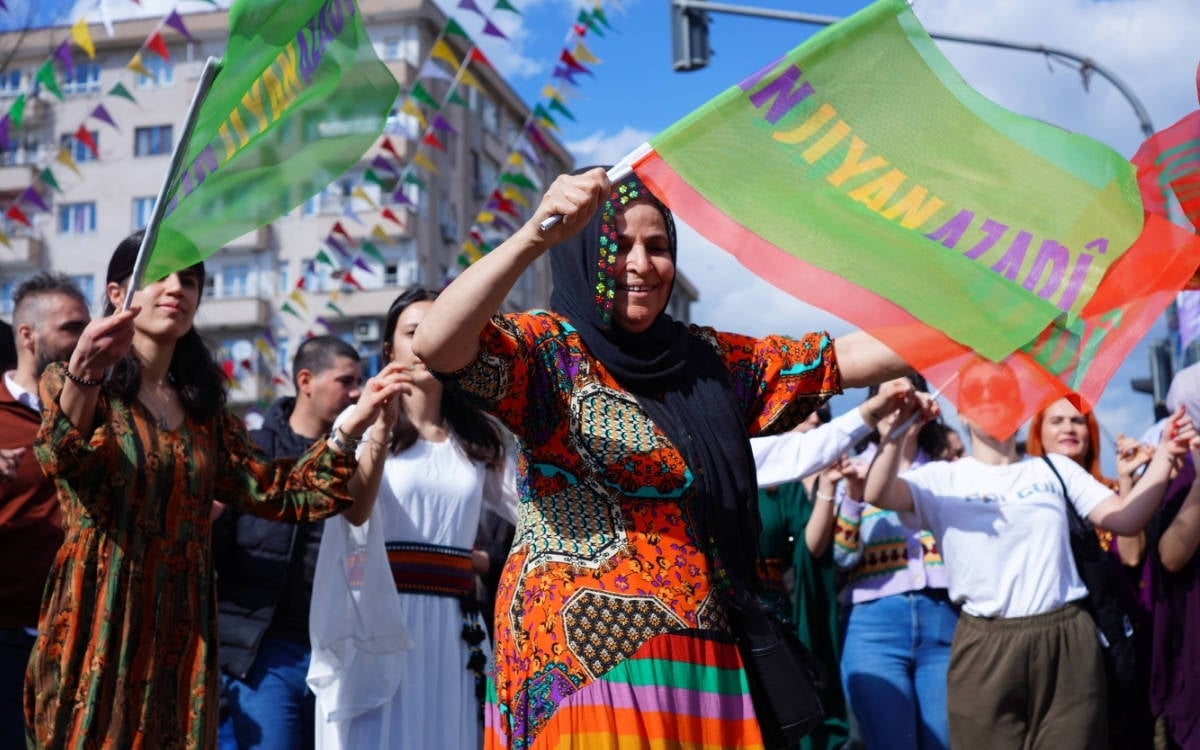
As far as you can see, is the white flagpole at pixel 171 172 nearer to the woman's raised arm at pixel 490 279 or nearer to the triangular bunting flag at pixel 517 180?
the woman's raised arm at pixel 490 279

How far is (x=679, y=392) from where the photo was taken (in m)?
3.48

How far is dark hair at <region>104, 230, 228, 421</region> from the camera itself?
4387mm

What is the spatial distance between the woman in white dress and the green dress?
2061mm

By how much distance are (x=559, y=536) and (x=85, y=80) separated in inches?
1982

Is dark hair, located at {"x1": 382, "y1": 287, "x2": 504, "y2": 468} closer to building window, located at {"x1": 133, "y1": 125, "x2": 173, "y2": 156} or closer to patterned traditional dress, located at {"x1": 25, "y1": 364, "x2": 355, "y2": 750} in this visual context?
patterned traditional dress, located at {"x1": 25, "y1": 364, "x2": 355, "y2": 750}

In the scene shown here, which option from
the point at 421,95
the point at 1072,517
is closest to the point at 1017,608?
the point at 1072,517

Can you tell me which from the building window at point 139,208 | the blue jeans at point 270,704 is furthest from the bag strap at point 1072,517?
the building window at point 139,208

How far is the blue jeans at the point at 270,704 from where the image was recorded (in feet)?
18.9

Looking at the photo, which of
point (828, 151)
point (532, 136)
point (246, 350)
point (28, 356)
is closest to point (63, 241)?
point (246, 350)

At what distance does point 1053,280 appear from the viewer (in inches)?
146

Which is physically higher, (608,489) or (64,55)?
(64,55)

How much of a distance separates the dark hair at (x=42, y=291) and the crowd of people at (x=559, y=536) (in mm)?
38

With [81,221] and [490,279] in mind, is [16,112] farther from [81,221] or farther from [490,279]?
[81,221]

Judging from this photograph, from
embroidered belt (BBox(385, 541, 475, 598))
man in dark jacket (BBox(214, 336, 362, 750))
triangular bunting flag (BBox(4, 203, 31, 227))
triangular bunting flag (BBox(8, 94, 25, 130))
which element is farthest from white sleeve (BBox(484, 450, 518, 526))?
triangular bunting flag (BBox(4, 203, 31, 227))
